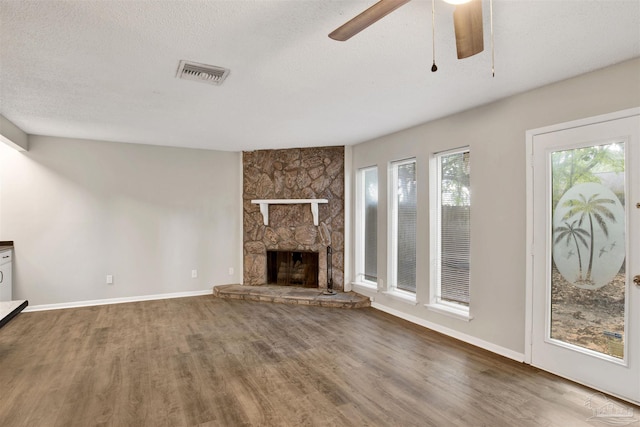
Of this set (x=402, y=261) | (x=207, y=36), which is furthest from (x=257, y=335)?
(x=207, y=36)

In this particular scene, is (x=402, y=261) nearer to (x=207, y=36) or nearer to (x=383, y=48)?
(x=383, y=48)

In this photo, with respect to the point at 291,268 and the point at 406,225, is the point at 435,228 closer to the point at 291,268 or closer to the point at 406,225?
→ the point at 406,225

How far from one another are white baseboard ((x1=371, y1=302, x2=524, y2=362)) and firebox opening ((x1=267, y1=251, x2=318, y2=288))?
1.57 m

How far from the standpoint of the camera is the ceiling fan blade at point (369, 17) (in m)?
1.40

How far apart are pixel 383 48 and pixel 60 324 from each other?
4.83 m

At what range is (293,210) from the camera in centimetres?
598

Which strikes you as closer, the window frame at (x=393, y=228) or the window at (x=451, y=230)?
the window at (x=451, y=230)

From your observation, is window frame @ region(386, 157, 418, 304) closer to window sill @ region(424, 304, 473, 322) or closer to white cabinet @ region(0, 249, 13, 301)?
window sill @ region(424, 304, 473, 322)

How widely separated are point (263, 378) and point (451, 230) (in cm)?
263

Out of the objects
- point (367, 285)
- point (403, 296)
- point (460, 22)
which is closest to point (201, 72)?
point (460, 22)

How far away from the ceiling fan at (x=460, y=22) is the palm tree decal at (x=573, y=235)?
1.99m

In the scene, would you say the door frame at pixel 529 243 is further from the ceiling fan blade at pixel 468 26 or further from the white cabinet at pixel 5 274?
the white cabinet at pixel 5 274

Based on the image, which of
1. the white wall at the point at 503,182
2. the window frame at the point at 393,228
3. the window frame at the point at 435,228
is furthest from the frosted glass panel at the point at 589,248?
the window frame at the point at 393,228

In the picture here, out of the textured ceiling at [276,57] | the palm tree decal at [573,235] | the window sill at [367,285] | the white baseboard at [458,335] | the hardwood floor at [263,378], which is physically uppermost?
the textured ceiling at [276,57]
